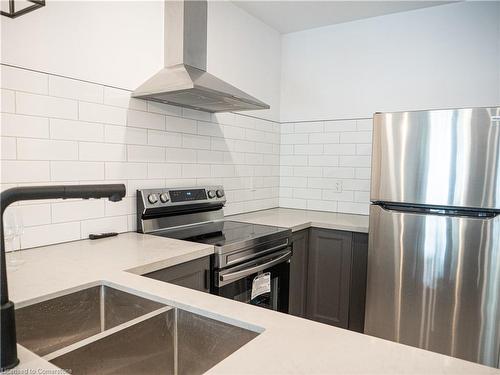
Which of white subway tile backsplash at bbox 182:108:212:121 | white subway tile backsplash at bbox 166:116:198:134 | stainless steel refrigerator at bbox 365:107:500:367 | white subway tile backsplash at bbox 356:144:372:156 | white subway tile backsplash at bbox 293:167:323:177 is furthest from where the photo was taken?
white subway tile backsplash at bbox 293:167:323:177

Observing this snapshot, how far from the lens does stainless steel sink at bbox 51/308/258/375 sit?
864mm

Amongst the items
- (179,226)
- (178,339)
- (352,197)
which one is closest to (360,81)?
(352,197)

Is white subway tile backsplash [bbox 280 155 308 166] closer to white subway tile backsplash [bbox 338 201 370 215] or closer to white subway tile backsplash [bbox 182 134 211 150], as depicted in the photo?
white subway tile backsplash [bbox 338 201 370 215]

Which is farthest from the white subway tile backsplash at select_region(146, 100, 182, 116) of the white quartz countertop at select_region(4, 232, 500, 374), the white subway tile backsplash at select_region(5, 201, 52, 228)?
the white quartz countertop at select_region(4, 232, 500, 374)

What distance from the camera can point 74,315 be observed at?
1108 mm

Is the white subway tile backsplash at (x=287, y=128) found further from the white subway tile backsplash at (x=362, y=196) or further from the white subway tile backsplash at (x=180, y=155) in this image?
the white subway tile backsplash at (x=180, y=155)

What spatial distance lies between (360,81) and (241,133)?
3.38 ft

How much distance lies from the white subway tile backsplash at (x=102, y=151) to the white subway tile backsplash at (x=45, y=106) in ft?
0.49

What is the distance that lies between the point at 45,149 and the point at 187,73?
738 millimetres

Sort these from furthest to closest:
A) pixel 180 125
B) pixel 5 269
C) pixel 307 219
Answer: pixel 307 219
pixel 180 125
pixel 5 269


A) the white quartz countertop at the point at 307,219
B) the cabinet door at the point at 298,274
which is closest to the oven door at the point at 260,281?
the cabinet door at the point at 298,274

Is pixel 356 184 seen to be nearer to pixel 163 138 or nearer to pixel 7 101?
pixel 163 138

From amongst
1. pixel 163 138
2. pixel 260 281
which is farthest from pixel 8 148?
pixel 260 281

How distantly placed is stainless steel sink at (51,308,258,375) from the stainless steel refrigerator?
144cm
